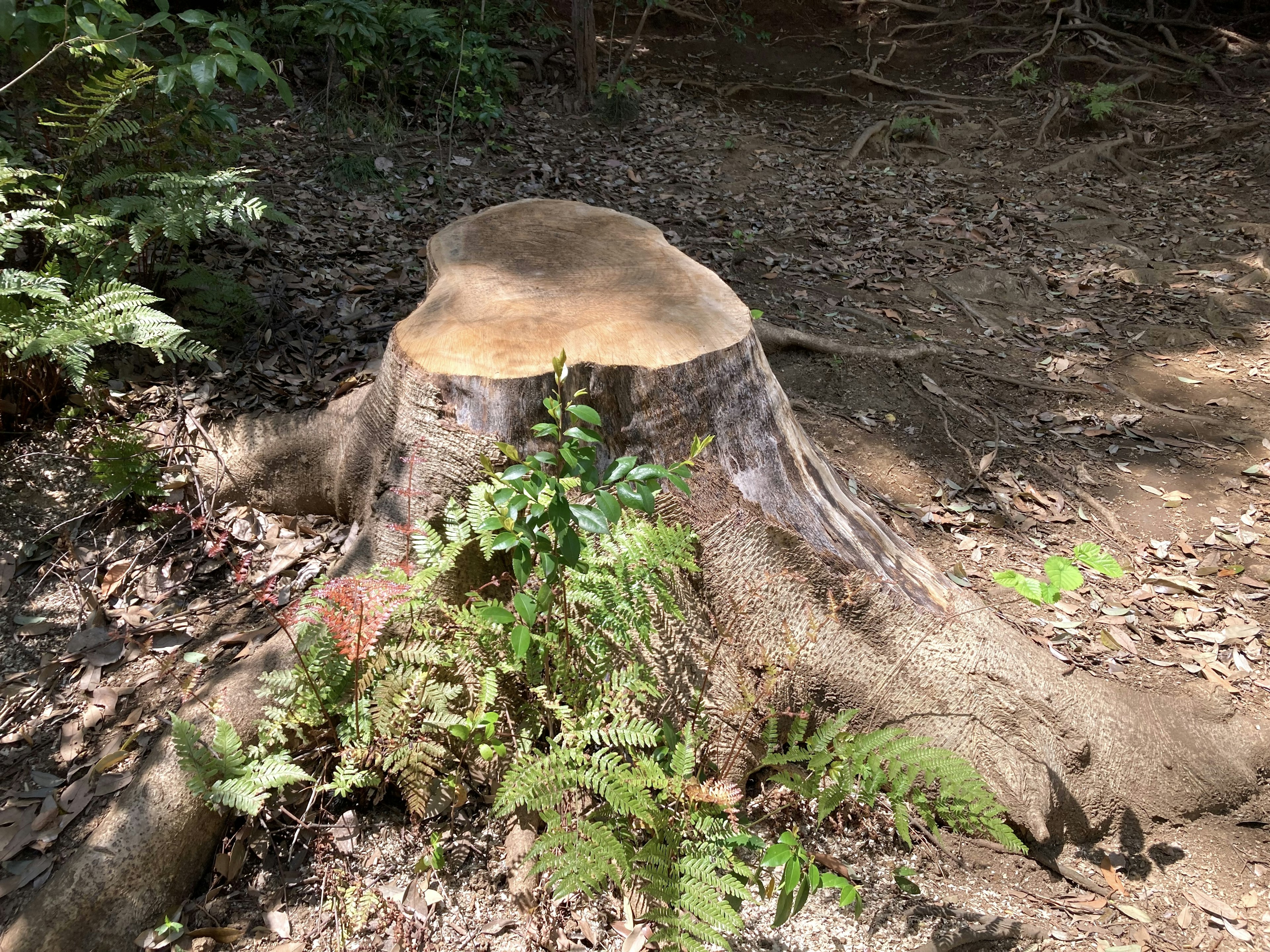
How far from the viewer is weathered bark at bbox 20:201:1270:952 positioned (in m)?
2.45

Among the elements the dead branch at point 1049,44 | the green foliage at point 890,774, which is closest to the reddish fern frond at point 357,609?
the green foliage at point 890,774

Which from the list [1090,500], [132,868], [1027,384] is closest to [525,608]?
[132,868]

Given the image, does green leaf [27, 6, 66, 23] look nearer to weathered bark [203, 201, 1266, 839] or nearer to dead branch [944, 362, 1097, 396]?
weathered bark [203, 201, 1266, 839]

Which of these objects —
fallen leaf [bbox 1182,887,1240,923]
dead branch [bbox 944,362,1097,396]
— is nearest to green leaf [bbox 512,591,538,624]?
fallen leaf [bbox 1182,887,1240,923]

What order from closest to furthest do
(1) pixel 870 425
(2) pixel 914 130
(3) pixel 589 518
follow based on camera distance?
(3) pixel 589 518 → (1) pixel 870 425 → (2) pixel 914 130

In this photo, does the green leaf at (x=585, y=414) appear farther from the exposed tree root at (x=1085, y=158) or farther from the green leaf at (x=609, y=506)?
the exposed tree root at (x=1085, y=158)

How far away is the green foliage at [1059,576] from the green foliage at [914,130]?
761 cm

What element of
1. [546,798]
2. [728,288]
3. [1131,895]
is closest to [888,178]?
[728,288]

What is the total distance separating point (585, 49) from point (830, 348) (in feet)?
16.6

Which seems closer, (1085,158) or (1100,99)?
(1085,158)

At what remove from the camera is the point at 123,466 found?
304 centimetres

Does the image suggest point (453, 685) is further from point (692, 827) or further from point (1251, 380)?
point (1251, 380)

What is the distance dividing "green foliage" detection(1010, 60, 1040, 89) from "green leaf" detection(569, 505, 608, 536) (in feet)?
35.5

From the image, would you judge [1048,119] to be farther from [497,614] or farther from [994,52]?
[497,614]
